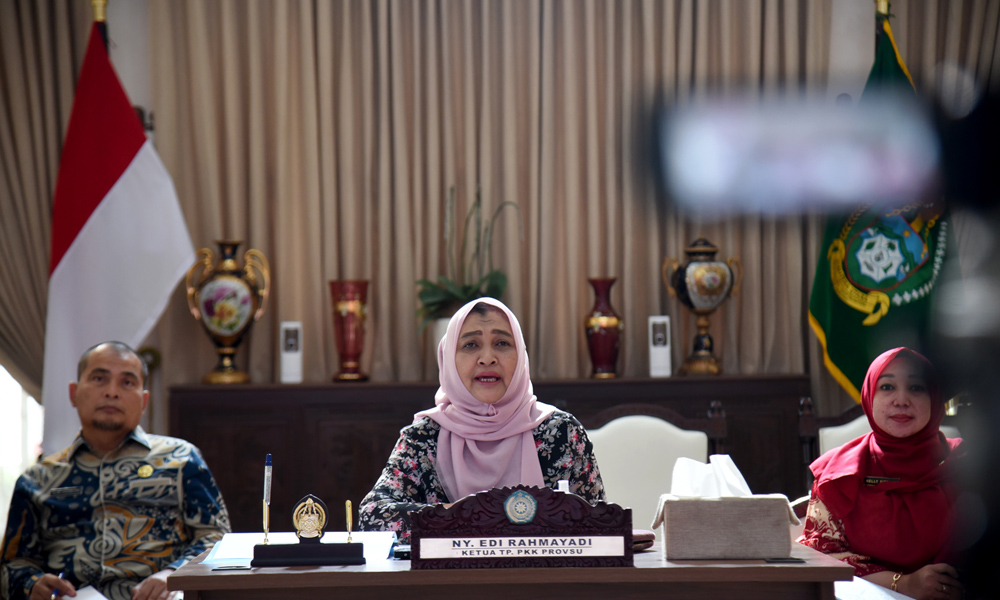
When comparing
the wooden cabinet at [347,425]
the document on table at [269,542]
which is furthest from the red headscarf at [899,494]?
the wooden cabinet at [347,425]

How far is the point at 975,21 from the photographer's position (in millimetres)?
4109

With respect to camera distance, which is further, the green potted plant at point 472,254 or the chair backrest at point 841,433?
the green potted plant at point 472,254

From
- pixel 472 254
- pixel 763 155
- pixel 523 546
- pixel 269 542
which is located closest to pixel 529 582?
pixel 523 546

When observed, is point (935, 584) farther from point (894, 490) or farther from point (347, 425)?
point (347, 425)

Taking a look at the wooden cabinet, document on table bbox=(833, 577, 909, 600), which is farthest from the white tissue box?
the wooden cabinet

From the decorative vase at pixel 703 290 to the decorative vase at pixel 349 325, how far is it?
141cm

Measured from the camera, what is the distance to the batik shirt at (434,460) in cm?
211

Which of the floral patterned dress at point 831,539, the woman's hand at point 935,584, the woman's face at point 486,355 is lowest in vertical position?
the woman's hand at point 935,584

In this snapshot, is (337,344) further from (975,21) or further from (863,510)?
(975,21)

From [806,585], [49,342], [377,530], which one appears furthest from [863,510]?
[49,342]

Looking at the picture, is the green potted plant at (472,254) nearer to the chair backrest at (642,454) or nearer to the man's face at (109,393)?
the chair backrest at (642,454)

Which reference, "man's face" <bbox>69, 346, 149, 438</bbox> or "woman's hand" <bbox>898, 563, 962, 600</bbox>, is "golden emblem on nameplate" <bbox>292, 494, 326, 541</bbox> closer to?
"man's face" <bbox>69, 346, 149, 438</bbox>

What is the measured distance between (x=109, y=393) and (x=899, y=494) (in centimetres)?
219

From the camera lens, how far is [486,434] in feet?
7.18
